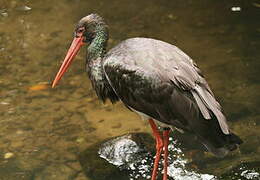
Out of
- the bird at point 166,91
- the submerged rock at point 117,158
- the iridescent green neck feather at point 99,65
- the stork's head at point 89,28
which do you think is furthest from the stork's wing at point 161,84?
the submerged rock at point 117,158

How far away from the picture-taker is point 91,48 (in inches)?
202

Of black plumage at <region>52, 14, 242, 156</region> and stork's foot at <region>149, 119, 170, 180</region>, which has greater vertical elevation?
black plumage at <region>52, 14, 242, 156</region>

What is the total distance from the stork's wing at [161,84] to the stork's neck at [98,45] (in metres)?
0.28

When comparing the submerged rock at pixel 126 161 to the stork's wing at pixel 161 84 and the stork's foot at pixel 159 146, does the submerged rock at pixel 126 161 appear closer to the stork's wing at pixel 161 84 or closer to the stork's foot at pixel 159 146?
the stork's foot at pixel 159 146

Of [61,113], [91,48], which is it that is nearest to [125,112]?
[61,113]

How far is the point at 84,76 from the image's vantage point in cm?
641

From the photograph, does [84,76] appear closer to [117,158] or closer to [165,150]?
[117,158]

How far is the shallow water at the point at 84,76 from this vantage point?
530 cm

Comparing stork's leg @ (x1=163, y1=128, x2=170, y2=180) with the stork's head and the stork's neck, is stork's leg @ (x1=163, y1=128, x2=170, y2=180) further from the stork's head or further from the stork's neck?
the stork's head

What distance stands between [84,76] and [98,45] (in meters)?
1.32

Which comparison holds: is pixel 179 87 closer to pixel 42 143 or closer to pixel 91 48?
pixel 91 48

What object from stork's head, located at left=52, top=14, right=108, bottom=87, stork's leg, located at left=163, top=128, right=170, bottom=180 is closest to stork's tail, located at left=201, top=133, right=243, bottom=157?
stork's leg, located at left=163, top=128, right=170, bottom=180

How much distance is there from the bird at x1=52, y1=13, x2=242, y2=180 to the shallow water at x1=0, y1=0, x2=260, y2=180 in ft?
1.67

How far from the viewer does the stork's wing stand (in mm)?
4504
